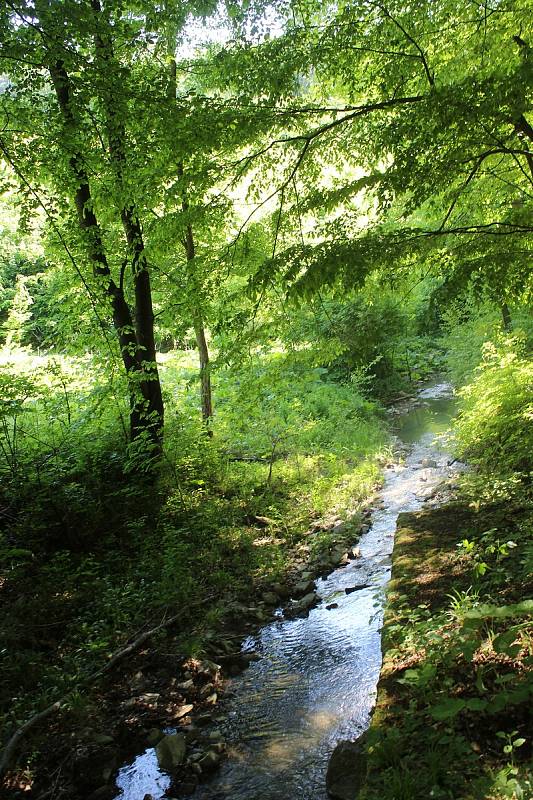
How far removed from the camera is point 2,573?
5727mm

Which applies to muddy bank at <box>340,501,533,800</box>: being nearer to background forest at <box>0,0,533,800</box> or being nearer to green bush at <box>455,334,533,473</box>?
background forest at <box>0,0,533,800</box>

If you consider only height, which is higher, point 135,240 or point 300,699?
point 135,240

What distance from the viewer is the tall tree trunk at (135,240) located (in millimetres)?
5652

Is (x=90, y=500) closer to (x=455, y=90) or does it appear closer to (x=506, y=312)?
(x=455, y=90)

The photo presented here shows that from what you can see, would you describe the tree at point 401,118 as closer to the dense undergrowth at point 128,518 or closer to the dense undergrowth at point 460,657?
the dense undergrowth at point 128,518

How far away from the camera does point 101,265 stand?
7.54 meters

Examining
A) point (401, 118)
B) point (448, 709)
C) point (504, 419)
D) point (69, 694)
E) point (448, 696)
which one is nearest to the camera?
point (448, 709)

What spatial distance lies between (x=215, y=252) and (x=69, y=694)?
633 cm

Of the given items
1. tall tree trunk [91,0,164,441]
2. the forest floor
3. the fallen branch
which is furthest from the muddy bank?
tall tree trunk [91,0,164,441]

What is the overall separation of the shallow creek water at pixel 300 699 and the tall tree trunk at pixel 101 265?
13.2ft

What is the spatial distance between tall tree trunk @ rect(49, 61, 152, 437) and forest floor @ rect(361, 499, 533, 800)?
17.1 ft

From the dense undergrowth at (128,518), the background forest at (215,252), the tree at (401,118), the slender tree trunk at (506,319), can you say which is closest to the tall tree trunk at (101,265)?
the background forest at (215,252)

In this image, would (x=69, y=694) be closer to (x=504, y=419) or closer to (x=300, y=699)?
(x=300, y=699)

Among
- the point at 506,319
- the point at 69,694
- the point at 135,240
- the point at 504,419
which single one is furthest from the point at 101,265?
the point at 506,319
